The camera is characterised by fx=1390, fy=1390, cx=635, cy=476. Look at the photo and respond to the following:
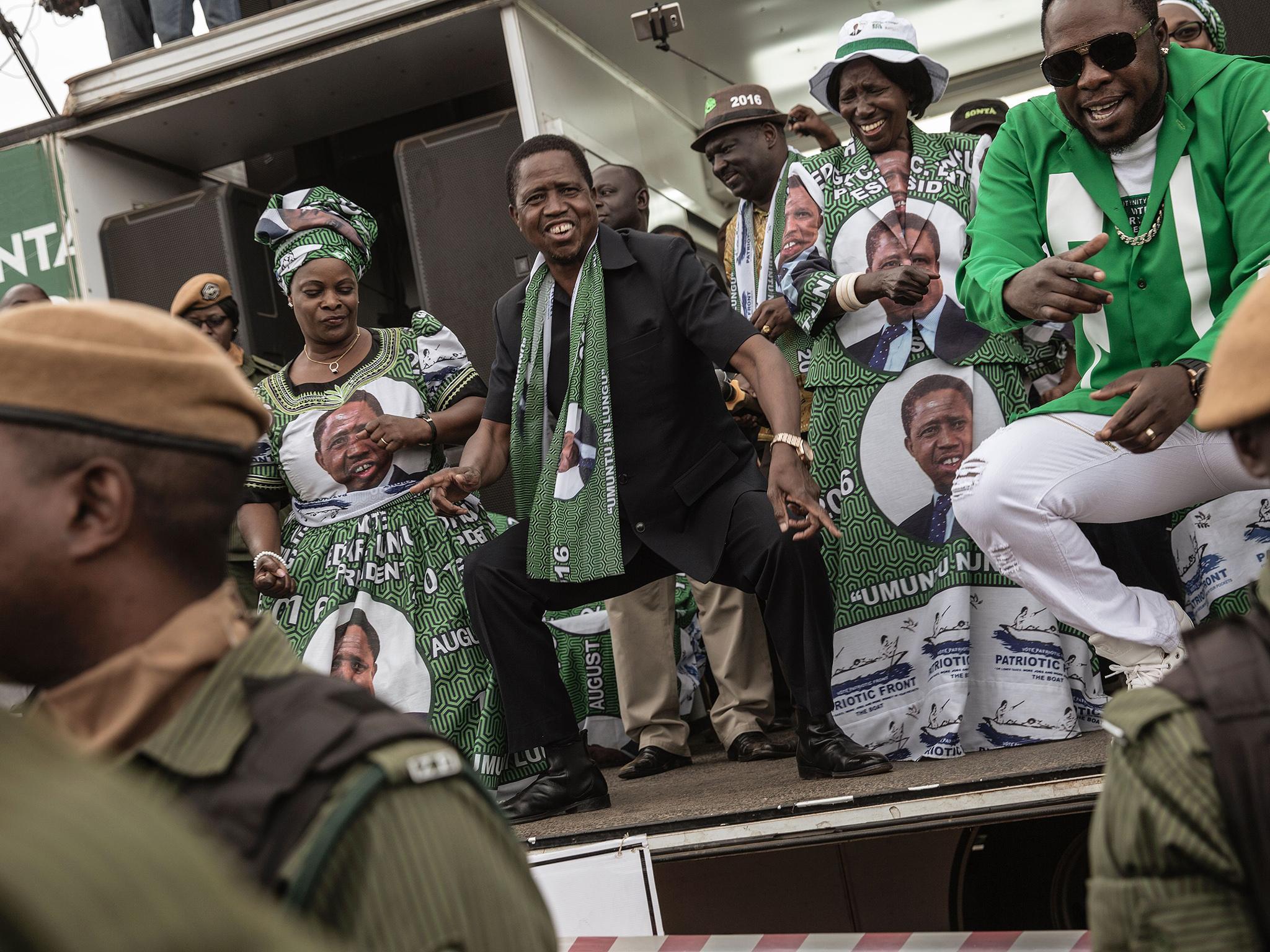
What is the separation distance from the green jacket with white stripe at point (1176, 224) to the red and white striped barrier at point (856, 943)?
1.18 m

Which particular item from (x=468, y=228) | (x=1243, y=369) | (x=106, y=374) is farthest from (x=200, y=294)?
(x=1243, y=369)

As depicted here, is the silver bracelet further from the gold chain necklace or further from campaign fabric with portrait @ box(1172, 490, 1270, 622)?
campaign fabric with portrait @ box(1172, 490, 1270, 622)

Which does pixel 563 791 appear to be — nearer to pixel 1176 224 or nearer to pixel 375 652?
pixel 375 652

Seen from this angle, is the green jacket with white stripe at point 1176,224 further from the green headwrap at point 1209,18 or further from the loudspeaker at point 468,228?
the loudspeaker at point 468,228

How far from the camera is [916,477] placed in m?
3.76

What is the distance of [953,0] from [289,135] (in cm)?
308

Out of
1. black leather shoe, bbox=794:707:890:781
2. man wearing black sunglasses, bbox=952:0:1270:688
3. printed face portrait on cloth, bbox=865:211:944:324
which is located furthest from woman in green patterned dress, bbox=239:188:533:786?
man wearing black sunglasses, bbox=952:0:1270:688

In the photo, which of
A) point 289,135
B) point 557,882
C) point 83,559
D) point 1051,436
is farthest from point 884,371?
point 289,135

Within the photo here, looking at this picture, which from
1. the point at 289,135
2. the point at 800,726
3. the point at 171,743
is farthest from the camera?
the point at 289,135

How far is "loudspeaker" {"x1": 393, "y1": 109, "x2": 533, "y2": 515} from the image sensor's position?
555 centimetres

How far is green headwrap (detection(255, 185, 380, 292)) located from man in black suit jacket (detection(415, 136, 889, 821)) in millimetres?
753

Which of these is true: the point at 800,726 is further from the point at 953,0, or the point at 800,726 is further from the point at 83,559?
the point at 953,0

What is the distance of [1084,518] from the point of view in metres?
2.96

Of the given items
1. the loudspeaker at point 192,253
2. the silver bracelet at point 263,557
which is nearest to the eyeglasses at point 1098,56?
the silver bracelet at point 263,557
